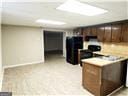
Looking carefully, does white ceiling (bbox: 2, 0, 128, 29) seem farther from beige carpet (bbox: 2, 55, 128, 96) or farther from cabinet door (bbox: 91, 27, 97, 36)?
beige carpet (bbox: 2, 55, 128, 96)

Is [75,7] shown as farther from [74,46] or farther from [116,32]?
[74,46]

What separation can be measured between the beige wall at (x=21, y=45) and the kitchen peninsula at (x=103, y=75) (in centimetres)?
370

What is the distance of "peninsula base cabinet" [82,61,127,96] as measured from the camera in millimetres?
2420

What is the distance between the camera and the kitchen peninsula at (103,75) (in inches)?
95.3

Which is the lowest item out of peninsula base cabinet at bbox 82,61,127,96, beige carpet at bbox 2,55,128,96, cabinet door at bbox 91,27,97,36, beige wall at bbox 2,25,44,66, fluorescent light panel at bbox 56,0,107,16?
beige carpet at bbox 2,55,128,96

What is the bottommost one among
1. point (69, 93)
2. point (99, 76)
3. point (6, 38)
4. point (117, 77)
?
point (69, 93)

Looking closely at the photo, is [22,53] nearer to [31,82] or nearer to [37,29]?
[37,29]

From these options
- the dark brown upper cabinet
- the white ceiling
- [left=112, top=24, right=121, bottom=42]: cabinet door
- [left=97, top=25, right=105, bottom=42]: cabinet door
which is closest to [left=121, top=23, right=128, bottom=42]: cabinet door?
[left=112, top=24, right=121, bottom=42]: cabinet door

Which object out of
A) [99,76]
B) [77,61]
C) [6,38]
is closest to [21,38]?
[6,38]

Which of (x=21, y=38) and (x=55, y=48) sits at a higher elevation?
(x=21, y=38)

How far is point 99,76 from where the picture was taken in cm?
241

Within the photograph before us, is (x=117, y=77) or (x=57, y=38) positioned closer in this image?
(x=117, y=77)

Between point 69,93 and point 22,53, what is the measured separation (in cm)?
369

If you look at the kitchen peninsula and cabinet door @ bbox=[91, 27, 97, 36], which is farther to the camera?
cabinet door @ bbox=[91, 27, 97, 36]
